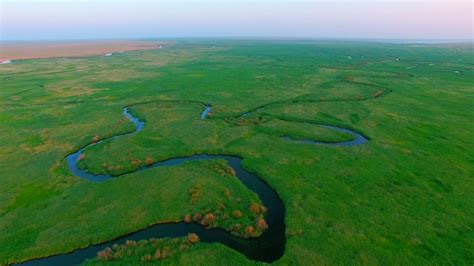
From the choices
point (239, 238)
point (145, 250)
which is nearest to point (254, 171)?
point (239, 238)

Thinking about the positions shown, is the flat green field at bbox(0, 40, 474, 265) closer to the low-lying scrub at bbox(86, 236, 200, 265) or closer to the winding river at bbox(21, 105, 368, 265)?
the low-lying scrub at bbox(86, 236, 200, 265)

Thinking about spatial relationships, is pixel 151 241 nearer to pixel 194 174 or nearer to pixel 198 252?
pixel 198 252

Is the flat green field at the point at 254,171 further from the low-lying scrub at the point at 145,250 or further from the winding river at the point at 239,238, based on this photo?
the winding river at the point at 239,238

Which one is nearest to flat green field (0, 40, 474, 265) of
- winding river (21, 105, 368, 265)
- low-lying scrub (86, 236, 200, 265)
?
low-lying scrub (86, 236, 200, 265)

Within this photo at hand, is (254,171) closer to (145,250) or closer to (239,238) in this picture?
(239,238)

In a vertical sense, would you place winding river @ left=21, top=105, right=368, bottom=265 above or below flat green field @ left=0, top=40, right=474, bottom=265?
below

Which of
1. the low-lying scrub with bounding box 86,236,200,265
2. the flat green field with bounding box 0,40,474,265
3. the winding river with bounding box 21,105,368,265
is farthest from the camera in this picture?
the flat green field with bounding box 0,40,474,265

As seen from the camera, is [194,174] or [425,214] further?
[194,174]

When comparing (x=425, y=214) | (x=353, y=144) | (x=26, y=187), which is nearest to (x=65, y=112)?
(x=26, y=187)
